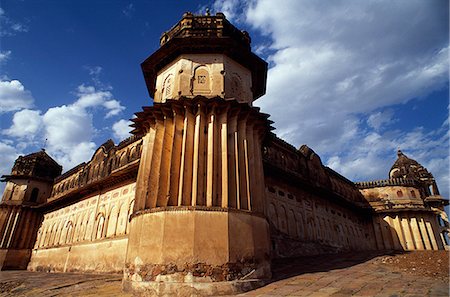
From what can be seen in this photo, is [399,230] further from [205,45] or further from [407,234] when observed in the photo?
[205,45]

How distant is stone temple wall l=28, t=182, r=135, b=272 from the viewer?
17156 millimetres

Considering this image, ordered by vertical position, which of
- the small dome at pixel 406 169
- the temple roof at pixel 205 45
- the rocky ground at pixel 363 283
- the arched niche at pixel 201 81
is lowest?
the rocky ground at pixel 363 283

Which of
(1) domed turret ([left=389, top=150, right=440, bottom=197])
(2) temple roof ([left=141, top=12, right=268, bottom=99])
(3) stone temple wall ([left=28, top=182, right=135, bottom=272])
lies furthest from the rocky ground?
(1) domed turret ([left=389, top=150, right=440, bottom=197])

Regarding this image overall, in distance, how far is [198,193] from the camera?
870 centimetres

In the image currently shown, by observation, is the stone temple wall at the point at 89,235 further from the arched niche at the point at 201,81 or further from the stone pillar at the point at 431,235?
the stone pillar at the point at 431,235

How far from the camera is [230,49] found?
1161 cm

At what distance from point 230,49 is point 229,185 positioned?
5.90 m

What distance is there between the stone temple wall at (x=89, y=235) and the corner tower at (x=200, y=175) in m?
8.58

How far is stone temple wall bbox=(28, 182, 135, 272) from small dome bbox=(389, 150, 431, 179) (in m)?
33.6

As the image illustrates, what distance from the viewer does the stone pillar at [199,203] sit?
25.5 feet

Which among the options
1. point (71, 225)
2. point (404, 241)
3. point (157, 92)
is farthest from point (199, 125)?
point (404, 241)

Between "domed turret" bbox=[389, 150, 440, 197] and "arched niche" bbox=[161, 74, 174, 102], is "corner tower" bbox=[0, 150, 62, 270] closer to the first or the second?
"arched niche" bbox=[161, 74, 174, 102]

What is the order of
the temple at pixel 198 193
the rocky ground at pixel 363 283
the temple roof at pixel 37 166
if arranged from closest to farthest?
the rocky ground at pixel 363 283, the temple at pixel 198 193, the temple roof at pixel 37 166

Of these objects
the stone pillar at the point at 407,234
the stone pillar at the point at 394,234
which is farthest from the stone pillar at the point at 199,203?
the stone pillar at the point at 407,234
